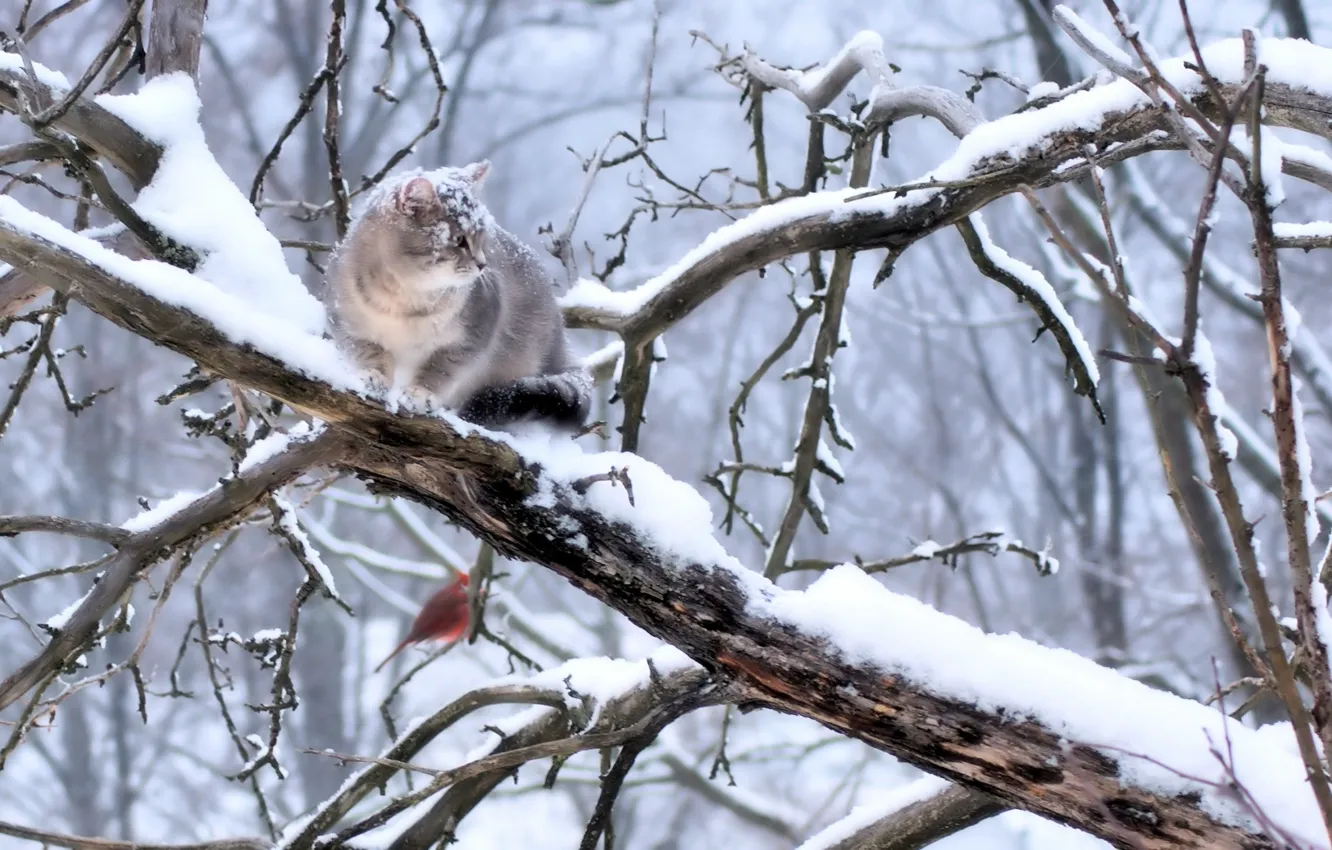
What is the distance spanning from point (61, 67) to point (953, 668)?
19.2ft

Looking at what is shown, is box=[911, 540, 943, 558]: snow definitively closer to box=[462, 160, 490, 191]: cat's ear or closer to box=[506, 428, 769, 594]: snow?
box=[506, 428, 769, 594]: snow

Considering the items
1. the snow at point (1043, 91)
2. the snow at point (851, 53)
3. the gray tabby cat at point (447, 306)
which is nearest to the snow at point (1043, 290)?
the snow at point (1043, 91)

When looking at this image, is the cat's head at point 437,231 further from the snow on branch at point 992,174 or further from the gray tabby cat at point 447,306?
the snow on branch at point 992,174

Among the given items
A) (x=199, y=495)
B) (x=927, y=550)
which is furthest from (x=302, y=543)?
(x=927, y=550)

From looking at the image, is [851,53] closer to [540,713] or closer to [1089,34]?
[1089,34]

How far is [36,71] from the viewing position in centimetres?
204

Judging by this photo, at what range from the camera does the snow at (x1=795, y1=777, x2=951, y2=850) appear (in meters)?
1.85

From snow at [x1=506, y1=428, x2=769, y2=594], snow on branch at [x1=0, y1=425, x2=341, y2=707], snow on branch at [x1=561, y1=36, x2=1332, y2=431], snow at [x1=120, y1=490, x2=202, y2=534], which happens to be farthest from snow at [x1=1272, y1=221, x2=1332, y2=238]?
snow at [x1=120, y1=490, x2=202, y2=534]

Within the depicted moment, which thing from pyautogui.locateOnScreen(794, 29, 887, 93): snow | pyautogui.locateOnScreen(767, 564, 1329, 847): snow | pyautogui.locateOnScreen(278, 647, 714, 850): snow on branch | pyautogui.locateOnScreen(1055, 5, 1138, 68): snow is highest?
pyautogui.locateOnScreen(794, 29, 887, 93): snow

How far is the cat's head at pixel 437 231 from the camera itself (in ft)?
5.71

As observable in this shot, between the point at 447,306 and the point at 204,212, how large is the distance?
16.7 inches

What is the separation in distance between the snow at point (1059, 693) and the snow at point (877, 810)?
0.46m

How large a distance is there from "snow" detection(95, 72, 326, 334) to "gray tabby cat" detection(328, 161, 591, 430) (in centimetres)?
10

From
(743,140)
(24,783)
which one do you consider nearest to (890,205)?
(743,140)
